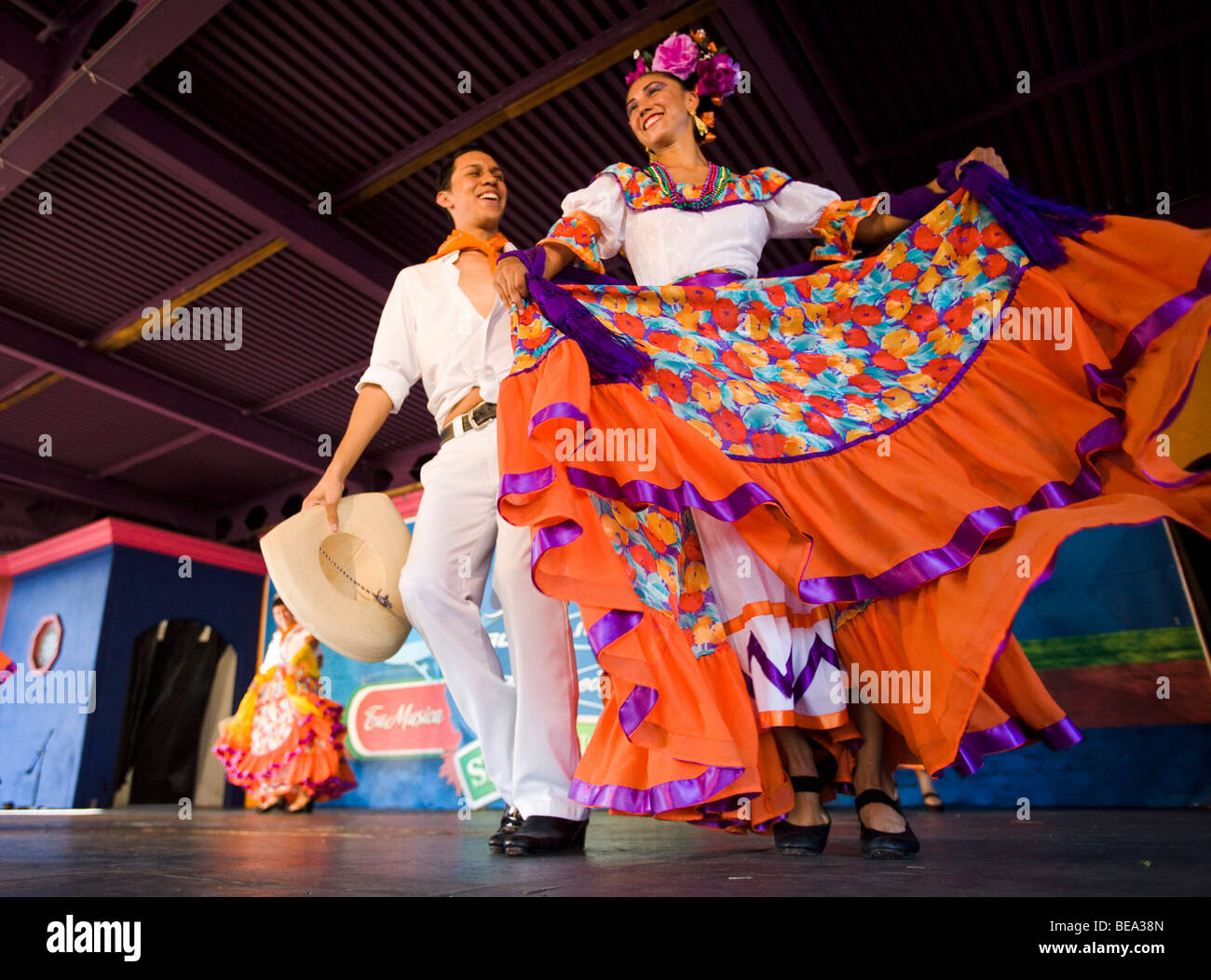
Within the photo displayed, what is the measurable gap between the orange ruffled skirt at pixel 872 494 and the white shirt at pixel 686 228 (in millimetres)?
180

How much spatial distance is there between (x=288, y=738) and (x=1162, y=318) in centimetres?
510

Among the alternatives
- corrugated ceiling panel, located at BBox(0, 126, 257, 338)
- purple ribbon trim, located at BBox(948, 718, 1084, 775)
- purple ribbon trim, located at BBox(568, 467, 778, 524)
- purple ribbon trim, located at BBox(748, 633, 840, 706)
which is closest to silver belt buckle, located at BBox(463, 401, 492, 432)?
purple ribbon trim, located at BBox(568, 467, 778, 524)

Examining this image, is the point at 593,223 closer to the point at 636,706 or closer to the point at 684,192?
the point at 684,192

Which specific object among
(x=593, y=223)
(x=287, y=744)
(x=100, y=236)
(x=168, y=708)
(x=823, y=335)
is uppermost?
(x=100, y=236)

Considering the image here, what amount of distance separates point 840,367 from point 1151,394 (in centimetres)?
50

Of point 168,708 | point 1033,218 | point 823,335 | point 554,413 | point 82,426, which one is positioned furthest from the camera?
point 168,708

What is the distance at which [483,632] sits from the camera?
1.60 m

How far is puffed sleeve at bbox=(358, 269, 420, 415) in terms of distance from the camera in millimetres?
1800

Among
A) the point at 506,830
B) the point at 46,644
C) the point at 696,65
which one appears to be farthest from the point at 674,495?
the point at 46,644

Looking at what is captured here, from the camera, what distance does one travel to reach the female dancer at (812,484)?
117 cm

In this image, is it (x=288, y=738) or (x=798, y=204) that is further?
(x=288, y=738)

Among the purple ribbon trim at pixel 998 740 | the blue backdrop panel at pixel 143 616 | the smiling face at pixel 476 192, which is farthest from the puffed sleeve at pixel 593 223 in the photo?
the blue backdrop panel at pixel 143 616

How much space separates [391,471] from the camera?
23.4ft

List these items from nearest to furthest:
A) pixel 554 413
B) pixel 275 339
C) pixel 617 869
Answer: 1. pixel 617 869
2. pixel 554 413
3. pixel 275 339
